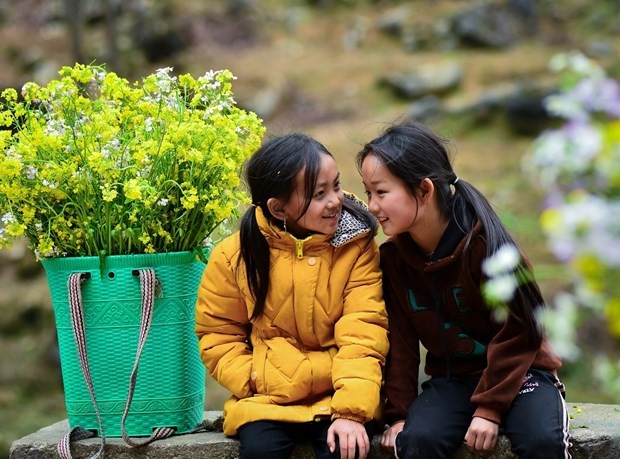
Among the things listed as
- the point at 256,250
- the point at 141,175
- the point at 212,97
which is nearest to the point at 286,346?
the point at 256,250

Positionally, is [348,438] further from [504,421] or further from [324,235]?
[324,235]

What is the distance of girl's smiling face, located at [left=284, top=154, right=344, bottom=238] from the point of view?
2.46 meters

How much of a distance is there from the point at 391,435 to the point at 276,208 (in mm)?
697

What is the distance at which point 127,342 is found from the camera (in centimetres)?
267

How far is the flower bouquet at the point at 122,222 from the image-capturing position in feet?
8.54

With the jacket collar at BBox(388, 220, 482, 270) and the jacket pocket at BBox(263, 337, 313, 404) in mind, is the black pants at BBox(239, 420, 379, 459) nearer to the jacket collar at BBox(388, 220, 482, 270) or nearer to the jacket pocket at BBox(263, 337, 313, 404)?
the jacket pocket at BBox(263, 337, 313, 404)

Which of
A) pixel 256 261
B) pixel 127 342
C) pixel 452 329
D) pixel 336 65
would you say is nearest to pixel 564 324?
pixel 452 329

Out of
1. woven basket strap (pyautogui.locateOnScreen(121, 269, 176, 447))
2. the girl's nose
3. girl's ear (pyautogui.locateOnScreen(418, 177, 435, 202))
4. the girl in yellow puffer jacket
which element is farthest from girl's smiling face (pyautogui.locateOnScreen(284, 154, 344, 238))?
woven basket strap (pyautogui.locateOnScreen(121, 269, 176, 447))

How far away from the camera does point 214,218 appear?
274cm

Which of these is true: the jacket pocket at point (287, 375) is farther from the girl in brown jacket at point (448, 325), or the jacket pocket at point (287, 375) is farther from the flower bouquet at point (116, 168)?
the flower bouquet at point (116, 168)

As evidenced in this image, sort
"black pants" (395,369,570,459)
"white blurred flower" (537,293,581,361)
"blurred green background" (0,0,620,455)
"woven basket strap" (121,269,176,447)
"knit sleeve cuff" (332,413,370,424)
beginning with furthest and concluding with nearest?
"blurred green background" (0,0,620,455), "woven basket strap" (121,269,176,447), "knit sleeve cuff" (332,413,370,424), "black pants" (395,369,570,459), "white blurred flower" (537,293,581,361)

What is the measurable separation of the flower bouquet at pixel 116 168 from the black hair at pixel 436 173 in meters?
0.47

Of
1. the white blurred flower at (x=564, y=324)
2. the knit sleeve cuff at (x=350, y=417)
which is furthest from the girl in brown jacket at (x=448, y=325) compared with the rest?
the white blurred flower at (x=564, y=324)

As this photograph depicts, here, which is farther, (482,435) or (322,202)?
(322,202)
